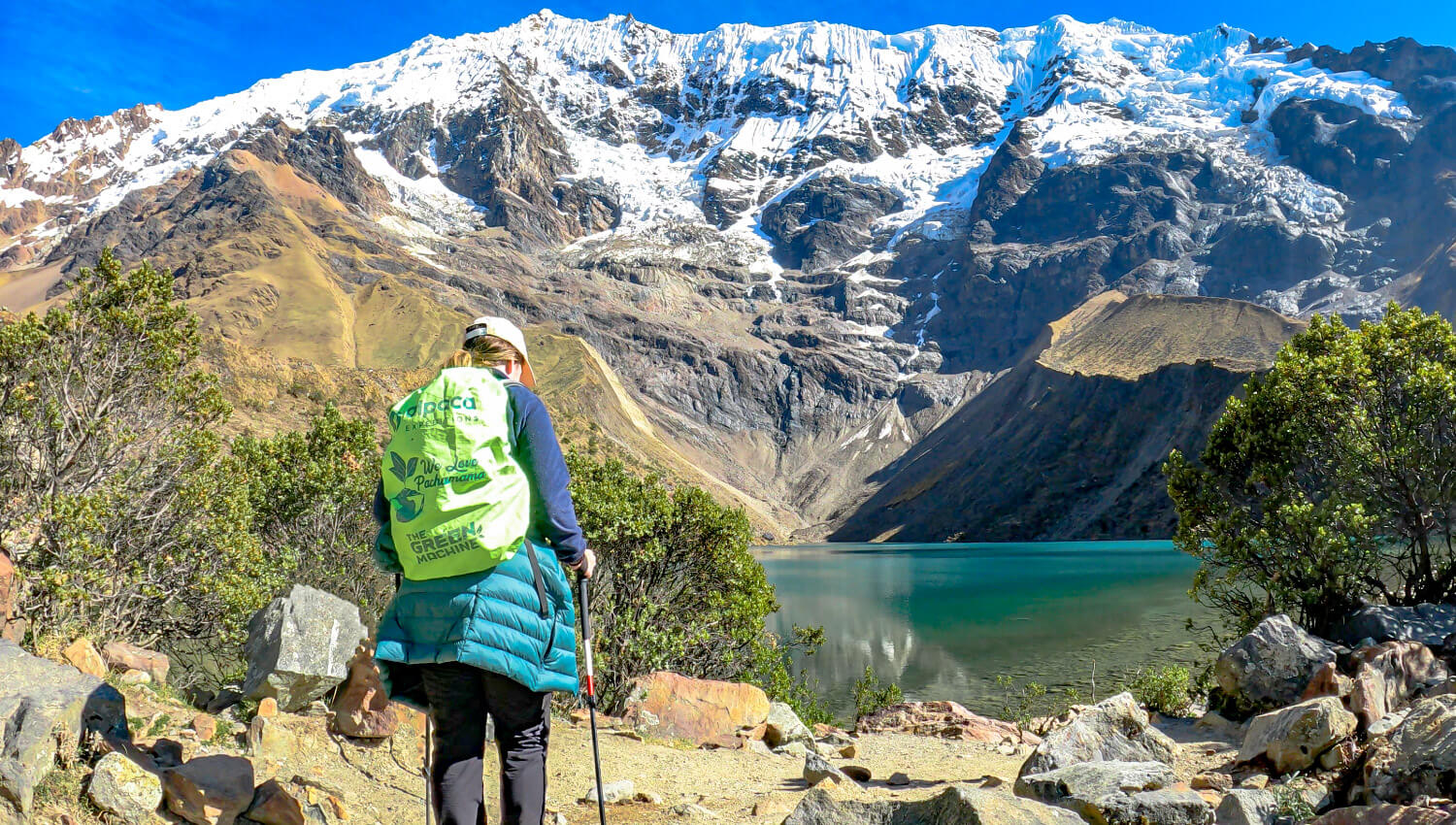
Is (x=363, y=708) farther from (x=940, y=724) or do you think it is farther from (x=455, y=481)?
(x=940, y=724)

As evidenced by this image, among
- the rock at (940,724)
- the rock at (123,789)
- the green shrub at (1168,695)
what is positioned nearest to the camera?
the rock at (123,789)

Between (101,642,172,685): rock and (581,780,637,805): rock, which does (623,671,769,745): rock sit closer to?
(581,780,637,805): rock

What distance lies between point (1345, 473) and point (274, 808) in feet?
41.3

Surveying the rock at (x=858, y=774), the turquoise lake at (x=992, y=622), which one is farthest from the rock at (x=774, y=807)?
the turquoise lake at (x=992, y=622)

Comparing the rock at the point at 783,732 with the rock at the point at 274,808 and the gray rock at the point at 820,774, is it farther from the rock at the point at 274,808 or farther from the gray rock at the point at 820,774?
the rock at the point at 274,808

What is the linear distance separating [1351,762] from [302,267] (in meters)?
169

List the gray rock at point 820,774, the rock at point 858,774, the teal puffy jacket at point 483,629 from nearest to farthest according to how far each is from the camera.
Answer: the teal puffy jacket at point 483,629 → the gray rock at point 820,774 → the rock at point 858,774

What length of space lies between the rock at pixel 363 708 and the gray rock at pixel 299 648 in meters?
0.14

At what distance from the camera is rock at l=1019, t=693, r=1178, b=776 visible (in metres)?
6.91

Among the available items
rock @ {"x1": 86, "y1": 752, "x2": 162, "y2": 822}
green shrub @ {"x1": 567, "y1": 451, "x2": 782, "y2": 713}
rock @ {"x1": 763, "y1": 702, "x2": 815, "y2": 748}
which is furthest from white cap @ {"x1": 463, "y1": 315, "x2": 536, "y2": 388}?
green shrub @ {"x1": 567, "y1": 451, "x2": 782, "y2": 713}

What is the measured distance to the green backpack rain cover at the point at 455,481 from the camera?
3195mm

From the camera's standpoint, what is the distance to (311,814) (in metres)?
5.11

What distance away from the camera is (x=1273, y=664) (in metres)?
9.65

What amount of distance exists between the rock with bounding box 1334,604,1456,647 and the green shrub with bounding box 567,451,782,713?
334 inches
